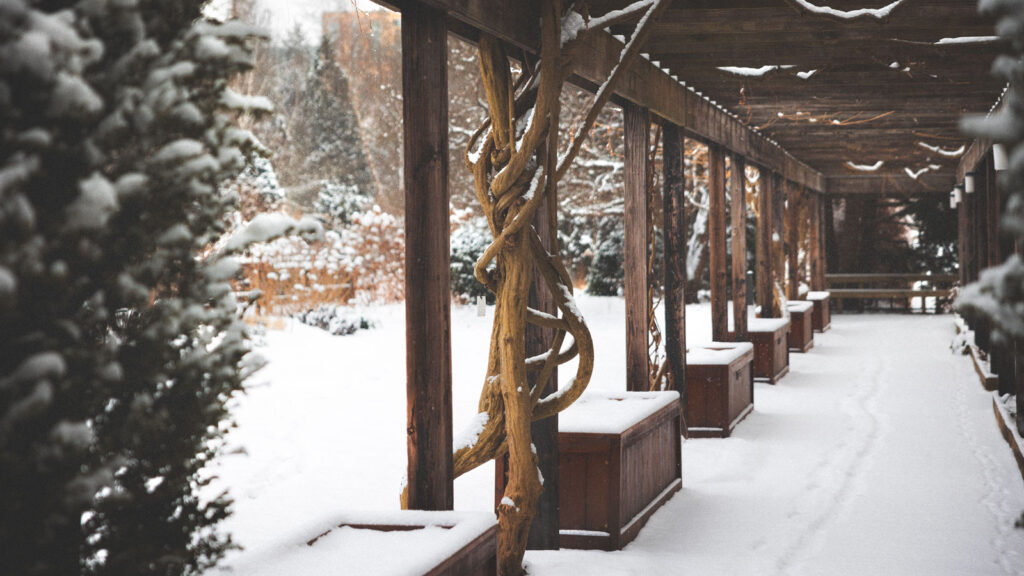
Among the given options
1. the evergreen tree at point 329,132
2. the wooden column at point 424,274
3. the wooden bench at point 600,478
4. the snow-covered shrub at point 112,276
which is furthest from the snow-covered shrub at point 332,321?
the snow-covered shrub at point 112,276

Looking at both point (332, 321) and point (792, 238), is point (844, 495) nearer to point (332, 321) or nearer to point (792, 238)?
point (332, 321)

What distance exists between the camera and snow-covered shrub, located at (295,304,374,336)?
1367 cm

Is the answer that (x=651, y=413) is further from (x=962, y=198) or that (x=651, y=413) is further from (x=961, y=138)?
(x=962, y=198)

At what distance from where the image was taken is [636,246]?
598 cm

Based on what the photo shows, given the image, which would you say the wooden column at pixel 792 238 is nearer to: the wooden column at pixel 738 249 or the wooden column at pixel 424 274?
the wooden column at pixel 738 249

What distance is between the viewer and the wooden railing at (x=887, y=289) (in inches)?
761

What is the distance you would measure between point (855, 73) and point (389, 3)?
457 centimetres

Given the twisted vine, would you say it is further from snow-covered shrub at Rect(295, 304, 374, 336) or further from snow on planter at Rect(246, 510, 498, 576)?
snow-covered shrub at Rect(295, 304, 374, 336)

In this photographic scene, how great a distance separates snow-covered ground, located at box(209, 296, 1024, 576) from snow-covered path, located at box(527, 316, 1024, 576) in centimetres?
1

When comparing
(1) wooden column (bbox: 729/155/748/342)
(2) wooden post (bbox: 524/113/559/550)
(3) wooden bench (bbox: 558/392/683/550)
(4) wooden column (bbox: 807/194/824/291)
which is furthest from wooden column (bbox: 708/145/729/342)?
(4) wooden column (bbox: 807/194/824/291)

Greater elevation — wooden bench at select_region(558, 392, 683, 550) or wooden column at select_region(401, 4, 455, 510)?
wooden column at select_region(401, 4, 455, 510)

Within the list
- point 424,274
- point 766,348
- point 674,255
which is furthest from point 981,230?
point 424,274

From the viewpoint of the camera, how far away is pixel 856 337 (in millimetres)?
15109

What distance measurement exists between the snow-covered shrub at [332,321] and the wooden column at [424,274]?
1051 centimetres
